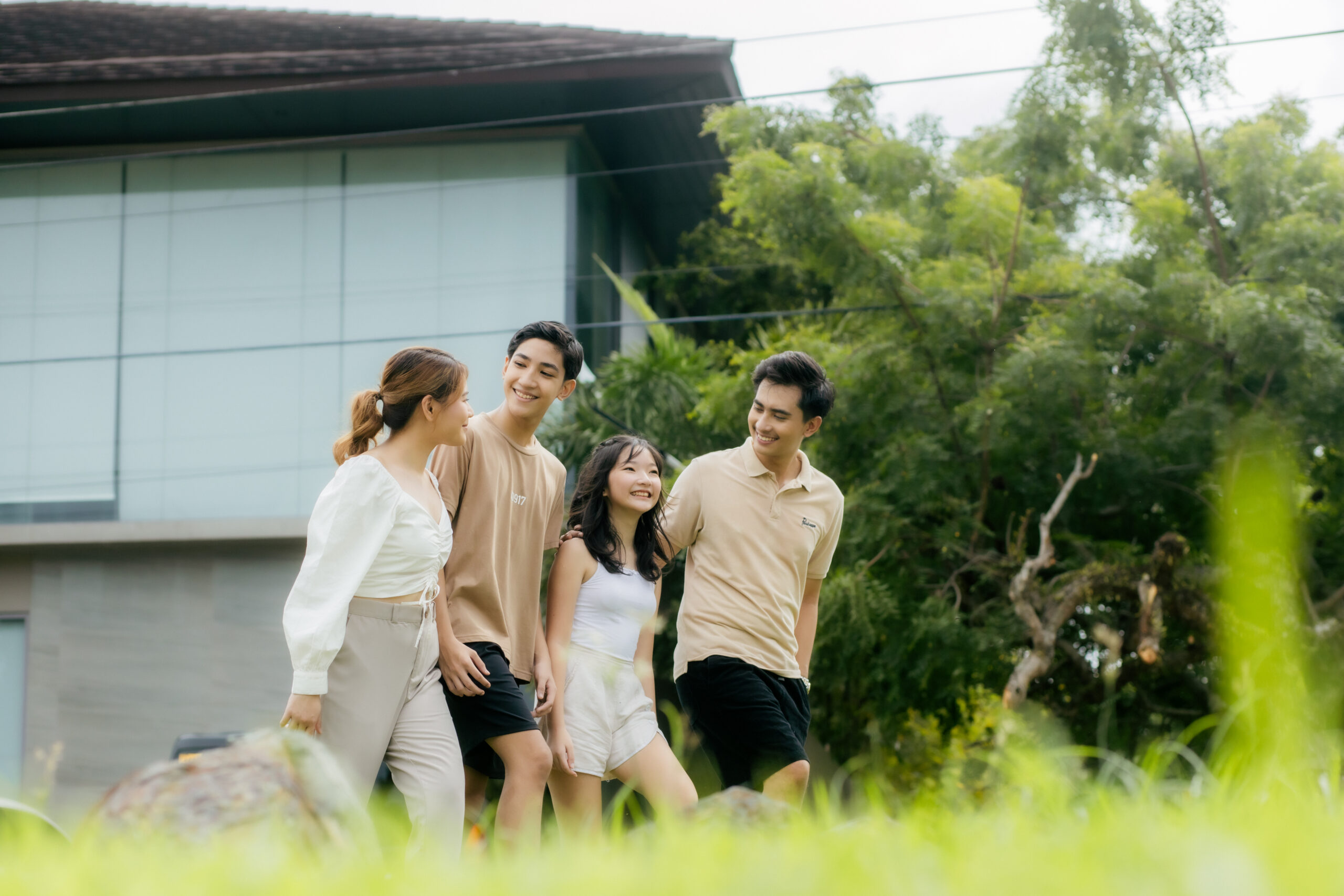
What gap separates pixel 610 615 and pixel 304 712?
3.82 ft

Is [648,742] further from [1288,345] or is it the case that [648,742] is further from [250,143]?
[250,143]

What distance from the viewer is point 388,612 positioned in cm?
320

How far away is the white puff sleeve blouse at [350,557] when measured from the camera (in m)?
3.04

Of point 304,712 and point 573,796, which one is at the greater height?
point 304,712

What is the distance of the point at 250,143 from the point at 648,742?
1035cm

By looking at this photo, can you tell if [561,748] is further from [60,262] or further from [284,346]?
[60,262]

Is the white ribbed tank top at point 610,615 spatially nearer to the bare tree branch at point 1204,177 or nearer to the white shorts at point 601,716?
the white shorts at point 601,716

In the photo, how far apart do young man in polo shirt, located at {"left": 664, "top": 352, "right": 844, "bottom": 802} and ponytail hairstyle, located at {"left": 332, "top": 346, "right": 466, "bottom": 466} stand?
3.39 feet

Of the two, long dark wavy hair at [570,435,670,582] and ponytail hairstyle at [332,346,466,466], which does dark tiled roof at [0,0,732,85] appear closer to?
long dark wavy hair at [570,435,670,582]

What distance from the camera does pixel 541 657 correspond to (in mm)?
3709

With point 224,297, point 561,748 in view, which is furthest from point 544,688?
point 224,297

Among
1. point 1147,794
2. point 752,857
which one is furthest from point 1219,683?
point 752,857

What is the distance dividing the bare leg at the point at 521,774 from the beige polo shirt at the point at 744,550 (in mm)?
695

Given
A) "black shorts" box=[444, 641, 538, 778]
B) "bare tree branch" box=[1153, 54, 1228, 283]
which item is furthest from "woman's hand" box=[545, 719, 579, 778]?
"bare tree branch" box=[1153, 54, 1228, 283]
